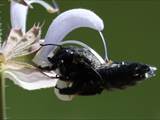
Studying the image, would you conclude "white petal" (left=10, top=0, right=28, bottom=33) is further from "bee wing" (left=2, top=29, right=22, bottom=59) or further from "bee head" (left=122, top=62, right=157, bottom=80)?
"bee head" (left=122, top=62, right=157, bottom=80)

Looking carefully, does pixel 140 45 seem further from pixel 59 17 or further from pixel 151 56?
pixel 59 17

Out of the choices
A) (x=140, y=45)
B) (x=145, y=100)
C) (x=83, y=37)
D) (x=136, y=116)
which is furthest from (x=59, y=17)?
(x=140, y=45)

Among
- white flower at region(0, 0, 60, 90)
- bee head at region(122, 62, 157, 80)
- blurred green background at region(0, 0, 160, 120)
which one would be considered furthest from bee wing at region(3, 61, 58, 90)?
blurred green background at region(0, 0, 160, 120)

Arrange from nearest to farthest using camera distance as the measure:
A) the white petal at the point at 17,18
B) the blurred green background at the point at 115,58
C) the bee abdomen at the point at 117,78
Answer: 1. the bee abdomen at the point at 117,78
2. the white petal at the point at 17,18
3. the blurred green background at the point at 115,58

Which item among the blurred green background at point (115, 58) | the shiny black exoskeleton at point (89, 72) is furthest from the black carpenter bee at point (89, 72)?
the blurred green background at point (115, 58)

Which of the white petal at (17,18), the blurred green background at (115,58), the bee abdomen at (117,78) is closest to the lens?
the bee abdomen at (117,78)

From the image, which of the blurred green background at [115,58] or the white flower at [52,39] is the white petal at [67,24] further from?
the blurred green background at [115,58]

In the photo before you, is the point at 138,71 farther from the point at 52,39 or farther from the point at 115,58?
the point at 115,58
